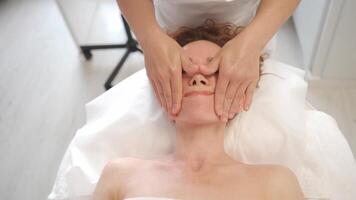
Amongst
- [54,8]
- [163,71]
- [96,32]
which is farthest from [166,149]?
[54,8]

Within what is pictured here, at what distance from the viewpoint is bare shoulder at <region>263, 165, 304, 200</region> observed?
0.84m

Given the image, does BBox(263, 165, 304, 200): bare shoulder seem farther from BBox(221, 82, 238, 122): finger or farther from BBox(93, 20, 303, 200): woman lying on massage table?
BBox(221, 82, 238, 122): finger

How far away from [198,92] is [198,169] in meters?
0.24

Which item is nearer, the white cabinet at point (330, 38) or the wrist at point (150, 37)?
the wrist at point (150, 37)

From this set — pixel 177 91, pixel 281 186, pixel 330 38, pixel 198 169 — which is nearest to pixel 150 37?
pixel 177 91

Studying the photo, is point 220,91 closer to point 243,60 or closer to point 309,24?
point 243,60

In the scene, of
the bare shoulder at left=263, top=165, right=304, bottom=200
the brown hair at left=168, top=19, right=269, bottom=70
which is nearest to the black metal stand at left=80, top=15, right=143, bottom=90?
the brown hair at left=168, top=19, right=269, bottom=70

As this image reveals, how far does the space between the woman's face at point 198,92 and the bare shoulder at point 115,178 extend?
23cm

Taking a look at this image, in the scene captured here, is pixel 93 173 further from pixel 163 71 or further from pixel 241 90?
pixel 241 90

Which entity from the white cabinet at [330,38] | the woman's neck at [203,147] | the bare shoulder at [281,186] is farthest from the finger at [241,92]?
the white cabinet at [330,38]

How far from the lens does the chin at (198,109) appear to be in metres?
0.87

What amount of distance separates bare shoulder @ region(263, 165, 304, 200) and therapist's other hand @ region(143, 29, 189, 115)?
0.32m

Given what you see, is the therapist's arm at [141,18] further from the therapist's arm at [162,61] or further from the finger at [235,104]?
the finger at [235,104]

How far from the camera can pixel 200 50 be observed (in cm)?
92
